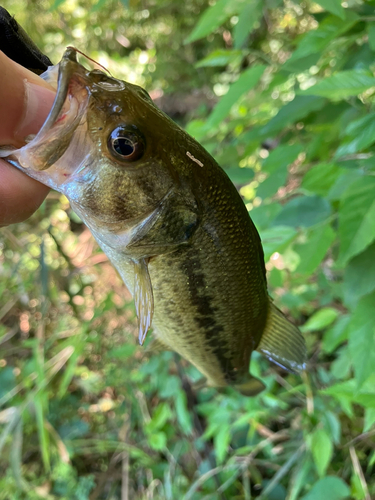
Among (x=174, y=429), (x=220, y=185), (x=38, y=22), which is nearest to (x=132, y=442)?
(x=174, y=429)

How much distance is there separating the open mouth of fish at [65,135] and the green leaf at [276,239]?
597 mm

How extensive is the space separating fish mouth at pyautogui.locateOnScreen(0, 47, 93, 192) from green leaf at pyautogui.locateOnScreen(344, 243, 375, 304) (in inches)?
27.7

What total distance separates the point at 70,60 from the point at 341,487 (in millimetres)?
1625

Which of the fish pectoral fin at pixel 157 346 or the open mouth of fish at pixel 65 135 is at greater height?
the open mouth of fish at pixel 65 135

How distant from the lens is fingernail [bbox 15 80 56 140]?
55cm

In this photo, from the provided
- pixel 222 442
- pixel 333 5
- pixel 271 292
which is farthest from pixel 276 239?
pixel 222 442

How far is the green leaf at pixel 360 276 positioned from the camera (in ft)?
2.81

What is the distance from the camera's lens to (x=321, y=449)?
4.26 ft

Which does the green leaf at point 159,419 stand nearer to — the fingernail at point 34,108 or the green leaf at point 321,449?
→ the green leaf at point 321,449

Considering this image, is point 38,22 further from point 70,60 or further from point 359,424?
point 359,424

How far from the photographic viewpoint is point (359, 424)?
1.77 metres

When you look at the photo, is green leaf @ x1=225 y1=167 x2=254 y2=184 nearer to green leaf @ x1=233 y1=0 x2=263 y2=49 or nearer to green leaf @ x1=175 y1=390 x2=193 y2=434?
green leaf @ x1=233 y1=0 x2=263 y2=49

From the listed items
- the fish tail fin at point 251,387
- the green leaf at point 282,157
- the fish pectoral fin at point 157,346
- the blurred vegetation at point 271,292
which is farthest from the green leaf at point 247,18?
the fish tail fin at point 251,387

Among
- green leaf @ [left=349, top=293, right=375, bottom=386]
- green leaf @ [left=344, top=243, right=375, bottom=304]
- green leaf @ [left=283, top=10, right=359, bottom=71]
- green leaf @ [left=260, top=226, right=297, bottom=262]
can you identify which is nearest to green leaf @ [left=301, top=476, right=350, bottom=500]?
green leaf @ [left=349, top=293, right=375, bottom=386]
